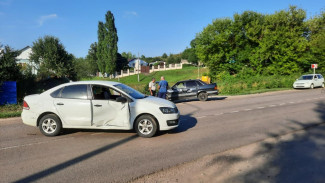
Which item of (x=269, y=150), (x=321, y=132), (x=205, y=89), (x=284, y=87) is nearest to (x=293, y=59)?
(x=284, y=87)

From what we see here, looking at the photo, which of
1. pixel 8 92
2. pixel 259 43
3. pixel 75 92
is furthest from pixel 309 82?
pixel 8 92

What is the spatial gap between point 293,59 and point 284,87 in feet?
39.8

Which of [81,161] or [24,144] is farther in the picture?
[24,144]

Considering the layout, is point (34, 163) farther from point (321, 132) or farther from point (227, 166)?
point (321, 132)

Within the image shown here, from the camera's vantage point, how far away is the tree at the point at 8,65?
13.0 m

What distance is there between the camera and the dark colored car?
15328mm

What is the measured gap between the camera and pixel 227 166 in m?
4.20

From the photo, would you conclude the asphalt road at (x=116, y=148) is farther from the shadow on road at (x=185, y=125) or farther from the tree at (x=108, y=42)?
the tree at (x=108, y=42)

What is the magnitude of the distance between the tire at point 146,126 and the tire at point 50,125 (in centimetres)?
228

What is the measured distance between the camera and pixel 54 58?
82.5 ft

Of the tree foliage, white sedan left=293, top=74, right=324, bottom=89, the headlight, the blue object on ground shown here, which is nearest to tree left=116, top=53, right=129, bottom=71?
the tree foliage

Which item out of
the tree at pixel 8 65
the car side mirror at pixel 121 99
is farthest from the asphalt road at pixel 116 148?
the tree at pixel 8 65

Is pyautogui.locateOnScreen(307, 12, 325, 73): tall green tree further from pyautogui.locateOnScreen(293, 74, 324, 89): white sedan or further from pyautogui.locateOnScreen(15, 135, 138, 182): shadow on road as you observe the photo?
pyautogui.locateOnScreen(15, 135, 138, 182): shadow on road

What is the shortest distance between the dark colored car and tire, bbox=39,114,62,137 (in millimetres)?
9466
